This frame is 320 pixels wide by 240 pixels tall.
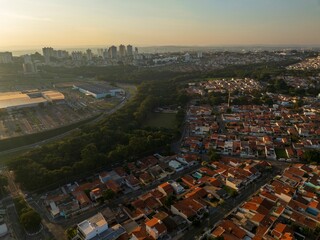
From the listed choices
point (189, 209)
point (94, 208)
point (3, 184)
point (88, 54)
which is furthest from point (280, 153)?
point (88, 54)

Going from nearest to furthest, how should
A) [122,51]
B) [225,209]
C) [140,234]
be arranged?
[140,234] → [225,209] → [122,51]

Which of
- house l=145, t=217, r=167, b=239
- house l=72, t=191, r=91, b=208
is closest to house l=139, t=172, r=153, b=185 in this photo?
house l=72, t=191, r=91, b=208

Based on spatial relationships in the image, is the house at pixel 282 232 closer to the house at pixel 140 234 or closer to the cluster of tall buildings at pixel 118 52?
the house at pixel 140 234

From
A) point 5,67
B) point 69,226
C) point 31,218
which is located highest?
point 5,67

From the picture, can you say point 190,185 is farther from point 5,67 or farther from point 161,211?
point 5,67

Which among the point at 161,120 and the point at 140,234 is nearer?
the point at 140,234

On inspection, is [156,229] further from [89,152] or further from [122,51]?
[122,51]

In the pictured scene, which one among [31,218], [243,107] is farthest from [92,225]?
[243,107]
